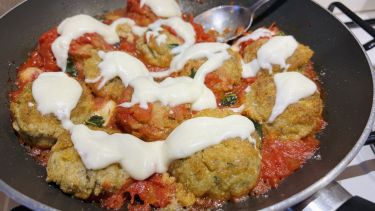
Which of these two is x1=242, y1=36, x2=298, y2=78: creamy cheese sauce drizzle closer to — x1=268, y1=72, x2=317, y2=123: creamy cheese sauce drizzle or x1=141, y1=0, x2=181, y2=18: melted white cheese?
x1=268, y1=72, x2=317, y2=123: creamy cheese sauce drizzle

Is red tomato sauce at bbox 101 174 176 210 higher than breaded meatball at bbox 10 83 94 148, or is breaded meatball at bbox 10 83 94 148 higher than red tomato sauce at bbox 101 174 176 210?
breaded meatball at bbox 10 83 94 148

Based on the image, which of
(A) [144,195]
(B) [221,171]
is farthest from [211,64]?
(A) [144,195]

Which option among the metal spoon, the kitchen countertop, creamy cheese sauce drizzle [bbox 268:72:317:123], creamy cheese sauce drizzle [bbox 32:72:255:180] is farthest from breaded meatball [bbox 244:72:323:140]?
the kitchen countertop

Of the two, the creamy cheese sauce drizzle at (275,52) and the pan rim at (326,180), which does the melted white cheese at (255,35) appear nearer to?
the creamy cheese sauce drizzle at (275,52)

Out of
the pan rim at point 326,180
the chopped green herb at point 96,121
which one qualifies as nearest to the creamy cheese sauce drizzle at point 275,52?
the pan rim at point 326,180

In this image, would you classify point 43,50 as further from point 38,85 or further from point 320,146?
point 320,146

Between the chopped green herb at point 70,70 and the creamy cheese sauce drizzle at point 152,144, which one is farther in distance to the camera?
the chopped green herb at point 70,70
